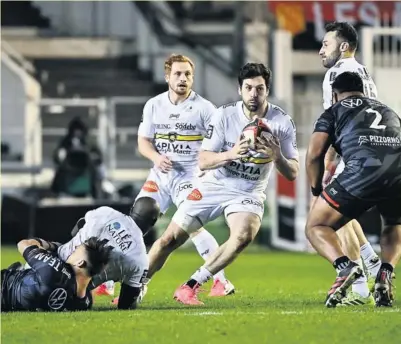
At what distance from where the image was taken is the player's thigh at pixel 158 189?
38.9 ft

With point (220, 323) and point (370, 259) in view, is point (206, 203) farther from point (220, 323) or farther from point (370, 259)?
point (220, 323)

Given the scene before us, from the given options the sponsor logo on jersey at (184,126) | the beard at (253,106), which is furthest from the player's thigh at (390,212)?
the sponsor logo on jersey at (184,126)

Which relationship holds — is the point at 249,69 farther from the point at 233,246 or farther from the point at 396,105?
the point at 396,105

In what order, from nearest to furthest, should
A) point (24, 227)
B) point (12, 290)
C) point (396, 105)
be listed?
1. point (12, 290)
2. point (396, 105)
3. point (24, 227)

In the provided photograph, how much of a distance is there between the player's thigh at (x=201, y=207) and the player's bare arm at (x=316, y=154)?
1.26m

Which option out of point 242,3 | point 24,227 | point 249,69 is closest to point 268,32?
point 242,3

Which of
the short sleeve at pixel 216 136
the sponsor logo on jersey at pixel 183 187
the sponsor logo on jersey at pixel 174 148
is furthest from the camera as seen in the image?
the sponsor logo on jersey at pixel 174 148

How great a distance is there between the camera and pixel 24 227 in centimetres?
1978

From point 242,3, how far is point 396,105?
958 centimetres

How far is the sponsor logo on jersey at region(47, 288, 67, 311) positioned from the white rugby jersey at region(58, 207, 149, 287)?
1.01 ft

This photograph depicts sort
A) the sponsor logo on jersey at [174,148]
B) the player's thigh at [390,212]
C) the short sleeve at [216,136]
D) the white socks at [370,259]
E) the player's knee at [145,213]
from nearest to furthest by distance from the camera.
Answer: the player's thigh at [390,212], the short sleeve at [216,136], the white socks at [370,259], the player's knee at [145,213], the sponsor logo on jersey at [174,148]

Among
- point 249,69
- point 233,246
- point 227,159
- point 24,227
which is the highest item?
point 249,69

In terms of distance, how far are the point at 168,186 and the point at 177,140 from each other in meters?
0.40

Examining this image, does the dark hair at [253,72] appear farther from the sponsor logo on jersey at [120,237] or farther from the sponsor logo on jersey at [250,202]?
the sponsor logo on jersey at [120,237]
